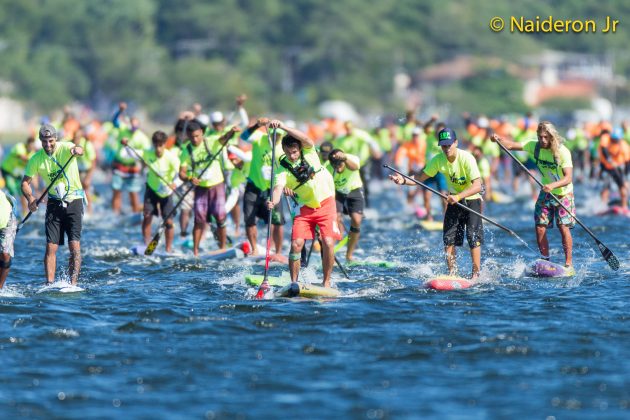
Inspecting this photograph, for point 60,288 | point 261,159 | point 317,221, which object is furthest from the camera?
point 261,159

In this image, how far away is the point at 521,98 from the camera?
12112cm

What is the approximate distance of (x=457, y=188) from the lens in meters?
15.1

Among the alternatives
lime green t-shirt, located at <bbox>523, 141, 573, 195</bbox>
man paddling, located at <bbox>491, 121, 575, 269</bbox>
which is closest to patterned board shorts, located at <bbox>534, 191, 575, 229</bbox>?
man paddling, located at <bbox>491, 121, 575, 269</bbox>

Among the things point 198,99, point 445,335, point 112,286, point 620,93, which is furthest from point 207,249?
point 620,93

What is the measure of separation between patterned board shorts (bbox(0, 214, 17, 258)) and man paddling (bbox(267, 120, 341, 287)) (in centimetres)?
277

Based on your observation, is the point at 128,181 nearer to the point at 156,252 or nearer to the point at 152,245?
the point at 156,252

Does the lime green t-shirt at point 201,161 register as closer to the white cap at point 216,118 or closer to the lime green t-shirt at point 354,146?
the white cap at point 216,118

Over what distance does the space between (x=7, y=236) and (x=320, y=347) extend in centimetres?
394

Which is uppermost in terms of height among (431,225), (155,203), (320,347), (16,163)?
(16,163)

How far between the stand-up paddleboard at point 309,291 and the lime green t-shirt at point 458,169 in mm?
1861

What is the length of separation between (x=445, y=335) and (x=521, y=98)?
363 ft

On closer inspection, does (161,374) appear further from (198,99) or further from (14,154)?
(198,99)

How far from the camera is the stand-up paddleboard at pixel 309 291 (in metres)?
14.2

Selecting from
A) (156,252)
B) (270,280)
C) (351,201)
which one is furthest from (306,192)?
(156,252)
